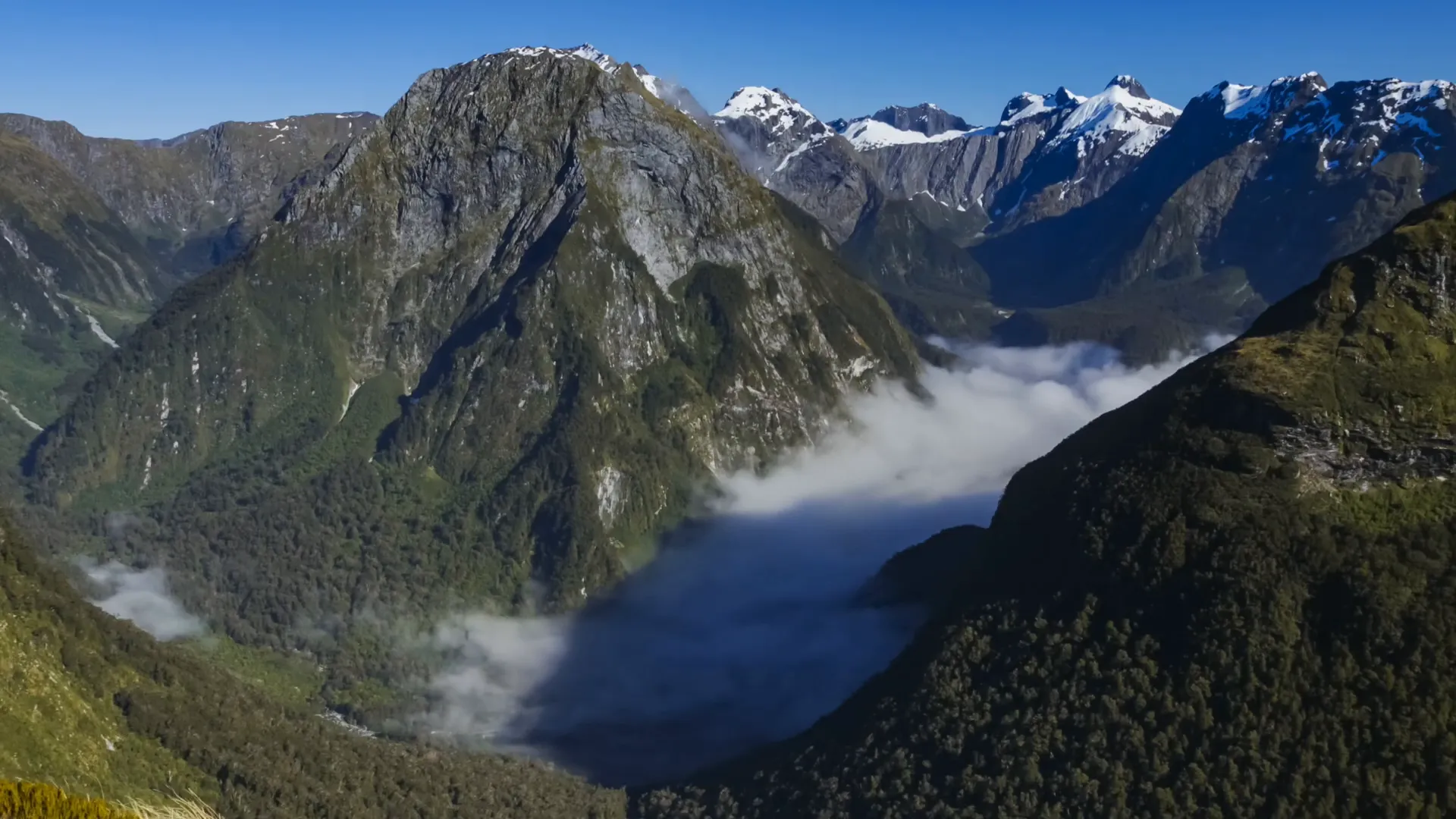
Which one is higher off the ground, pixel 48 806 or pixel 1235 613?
pixel 1235 613

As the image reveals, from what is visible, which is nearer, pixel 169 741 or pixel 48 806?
pixel 48 806

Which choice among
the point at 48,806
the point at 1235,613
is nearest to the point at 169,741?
the point at 48,806

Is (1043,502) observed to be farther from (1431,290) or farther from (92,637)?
(92,637)

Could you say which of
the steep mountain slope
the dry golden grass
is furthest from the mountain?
the dry golden grass

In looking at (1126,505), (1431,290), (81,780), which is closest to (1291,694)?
(1126,505)

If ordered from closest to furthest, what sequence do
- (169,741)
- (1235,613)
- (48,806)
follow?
1. (48,806)
2. (1235,613)
3. (169,741)

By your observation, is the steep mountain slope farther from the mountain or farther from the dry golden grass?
the dry golden grass

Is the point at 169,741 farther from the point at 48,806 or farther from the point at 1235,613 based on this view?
the point at 1235,613

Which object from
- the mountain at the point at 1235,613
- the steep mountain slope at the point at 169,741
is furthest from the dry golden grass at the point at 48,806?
the mountain at the point at 1235,613
